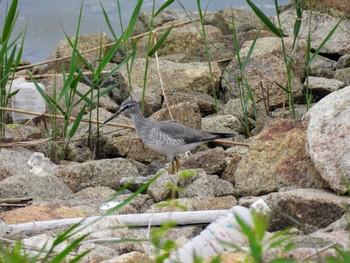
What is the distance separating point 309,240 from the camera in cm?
399

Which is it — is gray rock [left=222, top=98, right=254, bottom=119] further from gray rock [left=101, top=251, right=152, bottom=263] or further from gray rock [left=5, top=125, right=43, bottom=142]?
gray rock [left=101, top=251, right=152, bottom=263]

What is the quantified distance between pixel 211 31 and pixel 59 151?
3127mm

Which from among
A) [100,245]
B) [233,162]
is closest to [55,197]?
[233,162]

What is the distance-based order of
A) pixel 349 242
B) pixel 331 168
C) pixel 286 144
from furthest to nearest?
1. pixel 286 144
2. pixel 331 168
3. pixel 349 242

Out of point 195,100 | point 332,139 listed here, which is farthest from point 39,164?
point 332,139

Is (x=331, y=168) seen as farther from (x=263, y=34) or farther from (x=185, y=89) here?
(x=263, y=34)

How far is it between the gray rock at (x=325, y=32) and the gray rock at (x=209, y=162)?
3.13 metres

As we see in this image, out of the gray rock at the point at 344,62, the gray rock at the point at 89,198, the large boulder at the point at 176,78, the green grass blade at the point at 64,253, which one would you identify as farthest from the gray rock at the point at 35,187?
the gray rock at the point at 344,62

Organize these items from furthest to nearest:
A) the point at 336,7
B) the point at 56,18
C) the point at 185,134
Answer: the point at 56,18 < the point at 336,7 < the point at 185,134

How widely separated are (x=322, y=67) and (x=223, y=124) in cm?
194

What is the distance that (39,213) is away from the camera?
5566 millimetres

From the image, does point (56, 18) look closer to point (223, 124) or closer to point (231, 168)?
point (223, 124)

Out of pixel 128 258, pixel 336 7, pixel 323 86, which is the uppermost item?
pixel 336 7

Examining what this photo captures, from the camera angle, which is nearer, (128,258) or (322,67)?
(128,258)
